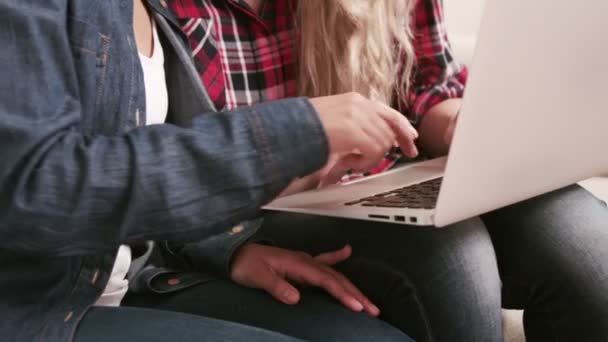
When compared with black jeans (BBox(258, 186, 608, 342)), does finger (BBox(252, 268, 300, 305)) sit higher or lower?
higher

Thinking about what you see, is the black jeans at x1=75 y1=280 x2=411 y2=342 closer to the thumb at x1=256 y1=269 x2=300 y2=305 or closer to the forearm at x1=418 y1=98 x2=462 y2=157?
the thumb at x1=256 y1=269 x2=300 y2=305

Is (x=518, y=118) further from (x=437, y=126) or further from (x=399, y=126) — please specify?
(x=437, y=126)

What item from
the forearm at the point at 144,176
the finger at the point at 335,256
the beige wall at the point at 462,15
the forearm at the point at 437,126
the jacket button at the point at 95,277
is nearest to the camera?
the forearm at the point at 144,176

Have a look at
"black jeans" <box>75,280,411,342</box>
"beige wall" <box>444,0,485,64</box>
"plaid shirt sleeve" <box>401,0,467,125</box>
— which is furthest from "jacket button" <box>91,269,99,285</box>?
"beige wall" <box>444,0,485,64</box>

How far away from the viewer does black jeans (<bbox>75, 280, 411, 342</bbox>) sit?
1.68ft

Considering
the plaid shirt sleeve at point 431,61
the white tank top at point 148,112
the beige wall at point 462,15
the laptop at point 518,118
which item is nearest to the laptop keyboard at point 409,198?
the laptop at point 518,118

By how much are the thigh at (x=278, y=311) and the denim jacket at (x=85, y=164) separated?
148 millimetres

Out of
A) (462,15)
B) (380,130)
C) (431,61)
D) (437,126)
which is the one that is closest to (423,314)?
(380,130)

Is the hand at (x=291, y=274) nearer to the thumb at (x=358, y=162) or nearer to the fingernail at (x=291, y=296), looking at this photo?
the fingernail at (x=291, y=296)

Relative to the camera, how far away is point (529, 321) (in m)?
0.76

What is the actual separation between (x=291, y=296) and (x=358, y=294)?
0.08 metres

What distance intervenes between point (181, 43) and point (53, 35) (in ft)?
0.91

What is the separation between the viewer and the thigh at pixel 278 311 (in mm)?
589

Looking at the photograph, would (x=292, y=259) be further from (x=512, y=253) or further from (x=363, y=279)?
(x=512, y=253)
